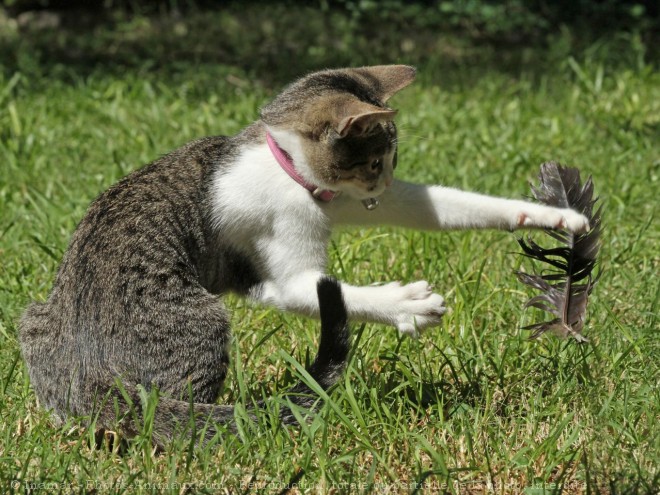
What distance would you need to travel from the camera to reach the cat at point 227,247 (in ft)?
9.53

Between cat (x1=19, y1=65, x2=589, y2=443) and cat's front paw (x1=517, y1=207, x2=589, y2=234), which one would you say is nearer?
cat (x1=19, y1=65, x2=589, y2=443)

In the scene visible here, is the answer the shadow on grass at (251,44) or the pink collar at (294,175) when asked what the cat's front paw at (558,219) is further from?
the shadow on grass at (251,44)

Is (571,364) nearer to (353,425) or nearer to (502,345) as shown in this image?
(502,345)

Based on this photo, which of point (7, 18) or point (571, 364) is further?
point (7, 18)

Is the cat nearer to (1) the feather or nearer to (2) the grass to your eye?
(1) the feather

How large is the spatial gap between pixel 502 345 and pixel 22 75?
456 cm

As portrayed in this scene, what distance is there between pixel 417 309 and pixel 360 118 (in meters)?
0.62

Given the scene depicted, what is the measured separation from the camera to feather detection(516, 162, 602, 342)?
3.02 meters

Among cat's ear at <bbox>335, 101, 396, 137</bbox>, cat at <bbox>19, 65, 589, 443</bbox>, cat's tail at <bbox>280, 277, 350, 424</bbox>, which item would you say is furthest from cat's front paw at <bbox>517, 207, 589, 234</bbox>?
cat's tail at <bbox>280, 277, 350, 424</bbox>

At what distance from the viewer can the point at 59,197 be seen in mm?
4820

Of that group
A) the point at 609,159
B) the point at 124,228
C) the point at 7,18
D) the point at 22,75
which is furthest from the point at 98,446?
the point at 7,18

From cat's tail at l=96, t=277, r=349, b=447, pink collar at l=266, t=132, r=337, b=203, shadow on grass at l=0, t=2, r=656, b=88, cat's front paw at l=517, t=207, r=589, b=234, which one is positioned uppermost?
pink collar at l=266, t=132, r=337, b=203

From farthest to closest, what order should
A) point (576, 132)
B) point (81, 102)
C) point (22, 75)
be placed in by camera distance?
point (22, 75)
point (81, 102)
point (576, 132)

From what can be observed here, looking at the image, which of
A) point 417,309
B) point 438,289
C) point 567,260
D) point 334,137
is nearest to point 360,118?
point 334,137
